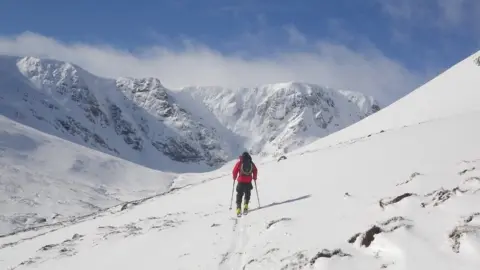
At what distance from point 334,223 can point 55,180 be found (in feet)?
435

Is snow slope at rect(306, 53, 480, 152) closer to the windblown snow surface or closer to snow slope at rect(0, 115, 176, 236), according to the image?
the windblown snow surface

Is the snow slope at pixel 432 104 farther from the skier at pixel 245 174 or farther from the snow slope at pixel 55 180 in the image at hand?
the snow slope at pixel 55 180

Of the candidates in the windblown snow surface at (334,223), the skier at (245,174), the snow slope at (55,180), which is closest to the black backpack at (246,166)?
the skier at (245,174)

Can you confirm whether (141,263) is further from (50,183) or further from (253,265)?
(50,183)

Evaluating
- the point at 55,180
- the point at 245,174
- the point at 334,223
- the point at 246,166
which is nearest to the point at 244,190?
the point at 245,174

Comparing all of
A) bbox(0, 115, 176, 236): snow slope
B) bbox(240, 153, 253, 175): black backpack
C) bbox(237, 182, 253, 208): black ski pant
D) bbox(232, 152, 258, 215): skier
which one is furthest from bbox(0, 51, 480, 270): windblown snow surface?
bbox(0, 115, 176, 236): snow slope

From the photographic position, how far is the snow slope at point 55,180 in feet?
334

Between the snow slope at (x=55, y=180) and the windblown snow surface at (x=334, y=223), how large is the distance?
2604 inches

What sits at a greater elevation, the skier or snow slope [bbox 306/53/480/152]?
snow slope [bbox 306/53/480/152]

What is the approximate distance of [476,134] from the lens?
2380 cm

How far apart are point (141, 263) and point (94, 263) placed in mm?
2275

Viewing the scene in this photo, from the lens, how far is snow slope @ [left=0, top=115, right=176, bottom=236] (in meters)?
102

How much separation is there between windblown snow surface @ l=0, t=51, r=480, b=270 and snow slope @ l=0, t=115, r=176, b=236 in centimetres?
6615

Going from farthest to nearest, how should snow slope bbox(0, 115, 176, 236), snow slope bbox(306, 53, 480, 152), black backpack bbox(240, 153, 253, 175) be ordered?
snow slope bbox(0, 115, 176, 236)
snow slope bbox(306, 53, 480, 152)
black backpack bbox(240, 153, 253, 175)
